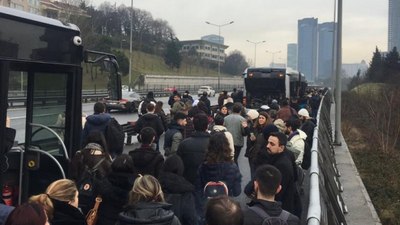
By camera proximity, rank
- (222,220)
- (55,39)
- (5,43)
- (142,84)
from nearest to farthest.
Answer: (222,220) → (5,43) → (55,39) → (142,84)

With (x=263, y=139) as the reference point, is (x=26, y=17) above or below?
above

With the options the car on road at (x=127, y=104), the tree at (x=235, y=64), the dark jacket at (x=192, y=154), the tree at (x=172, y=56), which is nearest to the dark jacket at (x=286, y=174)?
the dark jacket at (x=192, y=154)

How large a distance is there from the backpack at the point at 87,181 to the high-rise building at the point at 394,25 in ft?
288

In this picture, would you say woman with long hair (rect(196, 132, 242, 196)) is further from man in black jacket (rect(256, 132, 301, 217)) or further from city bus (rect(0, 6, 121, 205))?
city bus (rect(0, 6, 121, 205))

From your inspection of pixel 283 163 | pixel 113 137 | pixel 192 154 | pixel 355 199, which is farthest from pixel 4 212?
pixel 355 199

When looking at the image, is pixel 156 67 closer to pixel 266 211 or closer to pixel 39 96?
pixel 39 96

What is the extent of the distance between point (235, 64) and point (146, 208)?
15369cm

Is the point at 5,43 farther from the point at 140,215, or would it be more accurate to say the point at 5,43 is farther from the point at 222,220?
the point at 222,220

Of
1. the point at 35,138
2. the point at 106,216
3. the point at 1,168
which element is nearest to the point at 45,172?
the point at 35,138

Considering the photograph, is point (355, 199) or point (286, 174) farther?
point (355, 199)

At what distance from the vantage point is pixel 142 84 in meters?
81.8

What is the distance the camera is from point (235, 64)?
156250 millimetres

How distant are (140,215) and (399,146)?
17.6 metres

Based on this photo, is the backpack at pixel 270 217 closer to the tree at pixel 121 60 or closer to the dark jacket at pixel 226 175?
the dark jacket at pixel 226 175
